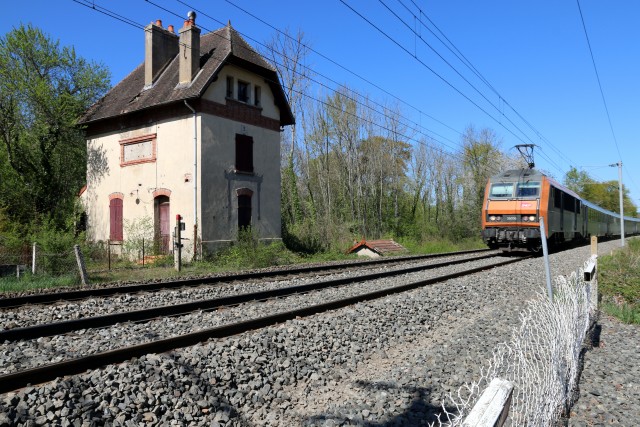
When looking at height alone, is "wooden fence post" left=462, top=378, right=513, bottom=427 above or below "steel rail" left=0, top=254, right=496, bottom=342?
above

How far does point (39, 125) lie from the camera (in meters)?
24.1

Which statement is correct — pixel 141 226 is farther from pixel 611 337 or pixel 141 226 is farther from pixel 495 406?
pixel 495 406

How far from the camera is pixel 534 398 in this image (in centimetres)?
348

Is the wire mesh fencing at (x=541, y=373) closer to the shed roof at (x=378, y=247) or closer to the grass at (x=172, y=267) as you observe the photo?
the grass at (x=172, y=267)

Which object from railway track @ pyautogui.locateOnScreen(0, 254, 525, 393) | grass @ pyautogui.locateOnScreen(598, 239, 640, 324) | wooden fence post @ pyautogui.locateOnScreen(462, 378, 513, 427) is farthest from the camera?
grass @ pyautogui.locateOnScreen(598, 239, 640, 324)

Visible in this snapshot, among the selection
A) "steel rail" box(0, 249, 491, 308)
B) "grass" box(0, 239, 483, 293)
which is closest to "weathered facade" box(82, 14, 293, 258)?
"grass" box(0, 239, 483, 293)

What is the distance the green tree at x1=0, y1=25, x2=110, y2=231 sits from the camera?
2277 cm

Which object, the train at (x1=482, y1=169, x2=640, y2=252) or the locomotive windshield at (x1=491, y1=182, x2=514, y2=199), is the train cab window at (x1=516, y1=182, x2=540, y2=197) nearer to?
the train at (x1=482, y1=169, x2=640, y2=252)

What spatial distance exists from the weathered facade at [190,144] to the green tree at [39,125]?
146 cm

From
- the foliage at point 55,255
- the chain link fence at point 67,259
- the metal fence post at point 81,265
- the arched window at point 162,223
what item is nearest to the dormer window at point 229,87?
the arched window at point 162,223

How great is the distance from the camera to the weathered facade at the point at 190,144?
20.5 metres

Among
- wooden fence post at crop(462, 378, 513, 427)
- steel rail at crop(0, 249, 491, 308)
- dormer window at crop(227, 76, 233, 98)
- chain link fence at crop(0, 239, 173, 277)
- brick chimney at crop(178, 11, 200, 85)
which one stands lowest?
steel rail at crop(0, 249, 491, 308)

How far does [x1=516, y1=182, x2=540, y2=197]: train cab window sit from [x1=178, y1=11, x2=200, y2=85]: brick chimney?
49.9ft

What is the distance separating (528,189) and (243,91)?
13.7 meters
